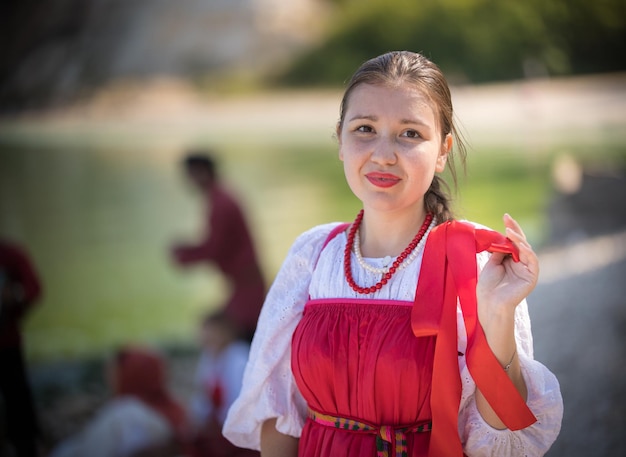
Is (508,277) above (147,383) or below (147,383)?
above

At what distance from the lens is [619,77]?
4.26 meters

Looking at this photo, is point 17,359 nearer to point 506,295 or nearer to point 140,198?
point 140,198

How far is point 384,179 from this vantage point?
5.01 feet

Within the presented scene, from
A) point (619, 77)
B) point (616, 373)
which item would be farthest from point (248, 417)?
point (619, 77)

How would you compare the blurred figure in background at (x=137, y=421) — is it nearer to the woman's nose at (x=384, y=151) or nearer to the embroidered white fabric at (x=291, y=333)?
the embroidered white fabric at (x=291, y=333)

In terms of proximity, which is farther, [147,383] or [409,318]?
[147,383]

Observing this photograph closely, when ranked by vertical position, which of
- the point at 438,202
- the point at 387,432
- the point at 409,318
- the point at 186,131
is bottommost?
the point at 387,432

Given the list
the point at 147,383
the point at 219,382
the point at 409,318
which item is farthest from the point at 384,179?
the point at 147,383

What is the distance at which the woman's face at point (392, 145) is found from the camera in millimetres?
1513

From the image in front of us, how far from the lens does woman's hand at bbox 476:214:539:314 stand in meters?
1.36

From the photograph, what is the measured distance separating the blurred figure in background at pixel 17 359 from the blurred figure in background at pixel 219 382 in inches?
35.5

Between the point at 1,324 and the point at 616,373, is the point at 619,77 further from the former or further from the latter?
the point at 1,324

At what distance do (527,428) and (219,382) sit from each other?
259 centimetres

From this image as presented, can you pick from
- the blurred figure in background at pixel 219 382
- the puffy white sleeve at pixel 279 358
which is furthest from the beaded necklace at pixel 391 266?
the blurred figure in background at pixel 219 382
